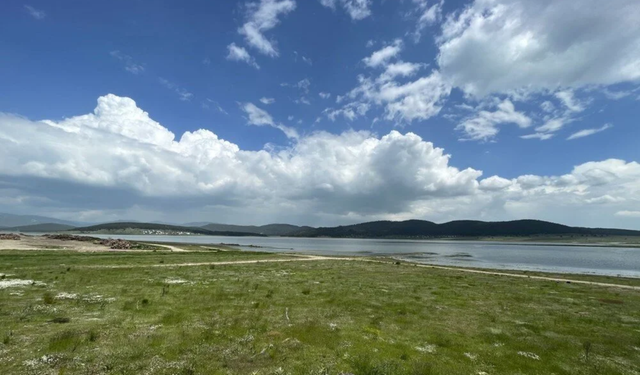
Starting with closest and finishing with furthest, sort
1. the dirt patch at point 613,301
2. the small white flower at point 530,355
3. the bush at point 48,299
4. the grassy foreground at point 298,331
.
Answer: the grassy foreground at point 298,331 → the small white flower at point 530,355 → the bush at point 48,299 → the dirt patch at point 613,301

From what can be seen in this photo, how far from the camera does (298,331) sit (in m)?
19.9

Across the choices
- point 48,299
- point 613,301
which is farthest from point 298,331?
point 613,301

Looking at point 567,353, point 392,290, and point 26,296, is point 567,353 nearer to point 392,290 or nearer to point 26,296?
point 392,290

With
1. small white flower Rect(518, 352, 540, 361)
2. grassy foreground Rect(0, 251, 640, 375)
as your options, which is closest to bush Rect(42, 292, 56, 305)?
grassy foreground Rect(0, 251, 640, 375)

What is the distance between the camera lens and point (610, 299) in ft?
120

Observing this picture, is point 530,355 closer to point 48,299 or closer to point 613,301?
point 613,301

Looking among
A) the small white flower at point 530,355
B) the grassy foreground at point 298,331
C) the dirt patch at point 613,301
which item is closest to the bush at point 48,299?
the grassy foreground at point 298,331

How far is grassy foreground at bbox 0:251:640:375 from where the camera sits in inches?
591

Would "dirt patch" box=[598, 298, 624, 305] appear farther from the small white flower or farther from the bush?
→ the bush

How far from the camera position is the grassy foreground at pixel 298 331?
49.3 ft

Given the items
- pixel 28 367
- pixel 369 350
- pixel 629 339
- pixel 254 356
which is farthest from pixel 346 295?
pixel 28 367

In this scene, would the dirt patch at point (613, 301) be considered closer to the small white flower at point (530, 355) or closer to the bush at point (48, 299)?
the small white flower at point (530, 355)

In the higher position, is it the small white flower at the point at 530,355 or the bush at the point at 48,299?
the bush at the point at 48,299

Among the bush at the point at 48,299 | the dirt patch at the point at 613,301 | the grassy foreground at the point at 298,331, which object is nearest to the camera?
the grassy foreground at the point at 298,331
